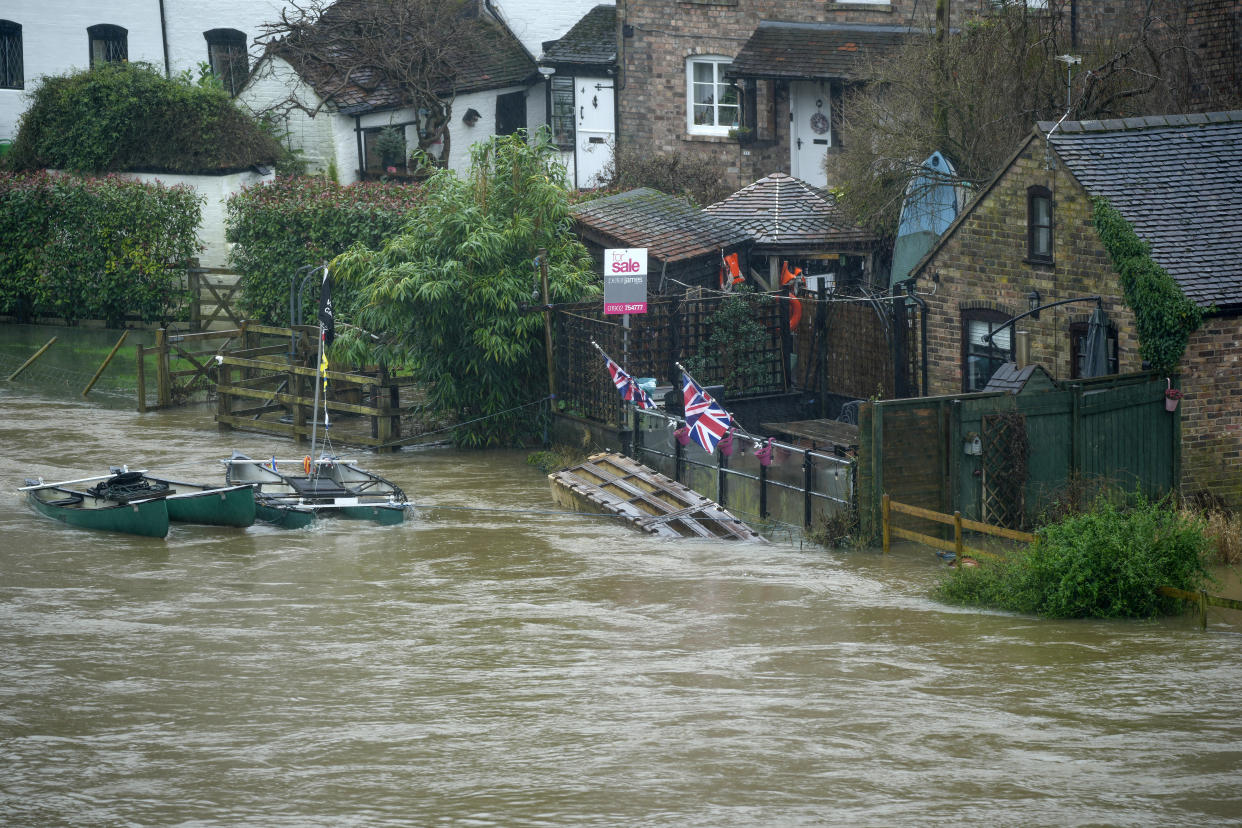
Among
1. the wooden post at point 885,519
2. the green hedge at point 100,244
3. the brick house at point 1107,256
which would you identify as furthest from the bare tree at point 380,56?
the wooden post at point 885,519

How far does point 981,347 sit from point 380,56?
23070 millimetres

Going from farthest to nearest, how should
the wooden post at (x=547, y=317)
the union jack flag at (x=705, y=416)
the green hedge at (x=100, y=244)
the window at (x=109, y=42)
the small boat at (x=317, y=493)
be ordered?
the window at (x=109, y=42)
the green hedge at (x=100, y=244)
the wooden post at (x=547, y=317)
the small boat at (x=317, y=493)
the union jack flag at (x=705, y=416)

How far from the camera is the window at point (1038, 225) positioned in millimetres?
21812

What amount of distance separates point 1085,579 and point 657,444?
8.17 metres

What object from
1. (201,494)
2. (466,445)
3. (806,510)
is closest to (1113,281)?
(806,510)

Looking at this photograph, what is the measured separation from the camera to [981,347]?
76.6ft

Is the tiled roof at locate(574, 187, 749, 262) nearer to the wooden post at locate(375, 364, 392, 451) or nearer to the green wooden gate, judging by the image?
the wooden post at locate(375, 364, 392, 451)

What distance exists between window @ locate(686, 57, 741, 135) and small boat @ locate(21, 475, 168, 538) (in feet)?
75.3

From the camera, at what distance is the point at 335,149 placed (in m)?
42.4

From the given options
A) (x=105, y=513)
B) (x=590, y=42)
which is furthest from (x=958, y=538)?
(x=590, y=42)

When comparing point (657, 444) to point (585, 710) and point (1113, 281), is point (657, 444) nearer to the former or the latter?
point (1113, 281)

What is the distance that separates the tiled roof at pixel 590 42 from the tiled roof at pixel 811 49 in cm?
386

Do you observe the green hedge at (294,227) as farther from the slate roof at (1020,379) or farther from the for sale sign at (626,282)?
the slate roof at (1020,379)

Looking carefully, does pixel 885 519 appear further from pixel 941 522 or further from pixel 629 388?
pixel 629 388
